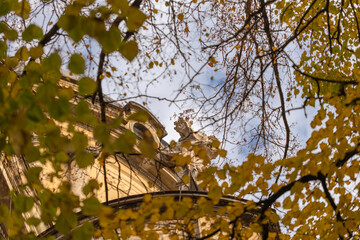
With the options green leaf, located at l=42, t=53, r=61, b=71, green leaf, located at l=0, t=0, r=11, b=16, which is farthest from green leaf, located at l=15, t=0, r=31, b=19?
green leaf, located at l=42, t=53, r=61, b=71

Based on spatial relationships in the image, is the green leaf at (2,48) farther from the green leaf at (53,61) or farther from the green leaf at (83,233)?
the green leaf at (83,233)

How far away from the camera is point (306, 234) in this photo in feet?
31.5

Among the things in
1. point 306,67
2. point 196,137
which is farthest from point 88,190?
point 196,137

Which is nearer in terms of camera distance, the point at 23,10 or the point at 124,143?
the point at 124,143

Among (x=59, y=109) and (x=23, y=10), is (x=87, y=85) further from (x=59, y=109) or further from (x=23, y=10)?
(x=23, y=10)

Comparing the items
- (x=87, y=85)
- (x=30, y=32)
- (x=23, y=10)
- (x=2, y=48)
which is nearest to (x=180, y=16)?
(x=2, y=48)

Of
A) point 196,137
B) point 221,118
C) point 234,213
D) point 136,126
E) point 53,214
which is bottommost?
point 53,214

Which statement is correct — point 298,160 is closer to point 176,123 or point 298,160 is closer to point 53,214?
point 53,214

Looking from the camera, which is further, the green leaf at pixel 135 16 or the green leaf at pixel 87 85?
the green leaf at pixel 87 85

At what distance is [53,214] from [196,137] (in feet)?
42.5

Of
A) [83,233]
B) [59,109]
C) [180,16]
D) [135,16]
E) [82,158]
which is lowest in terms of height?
[83,233]

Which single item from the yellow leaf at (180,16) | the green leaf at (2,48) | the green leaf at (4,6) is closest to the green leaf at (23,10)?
the green leaf at (4,6)

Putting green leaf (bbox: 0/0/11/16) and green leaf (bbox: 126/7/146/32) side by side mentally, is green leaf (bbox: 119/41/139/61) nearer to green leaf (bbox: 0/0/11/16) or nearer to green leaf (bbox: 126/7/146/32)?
green leaf (bbox: 126/7/146/32)

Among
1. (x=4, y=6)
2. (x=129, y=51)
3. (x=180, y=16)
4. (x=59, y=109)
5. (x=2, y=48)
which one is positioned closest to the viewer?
(x=59, y=109)
